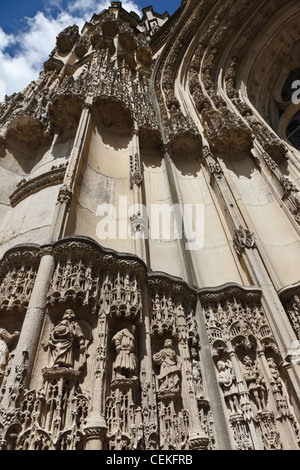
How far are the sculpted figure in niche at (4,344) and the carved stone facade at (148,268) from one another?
11 mm

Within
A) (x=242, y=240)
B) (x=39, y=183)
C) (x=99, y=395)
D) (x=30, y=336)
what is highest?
(x=39, y=183)

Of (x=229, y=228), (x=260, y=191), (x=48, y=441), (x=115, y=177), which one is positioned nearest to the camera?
(x=48, y=441)

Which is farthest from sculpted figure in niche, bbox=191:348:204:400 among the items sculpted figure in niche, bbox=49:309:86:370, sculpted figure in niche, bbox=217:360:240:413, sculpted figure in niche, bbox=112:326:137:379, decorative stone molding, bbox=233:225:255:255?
decorative stone molding, bbox=233:225:255:255

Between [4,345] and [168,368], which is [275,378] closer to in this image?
[168,368]

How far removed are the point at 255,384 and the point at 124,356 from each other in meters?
1.62

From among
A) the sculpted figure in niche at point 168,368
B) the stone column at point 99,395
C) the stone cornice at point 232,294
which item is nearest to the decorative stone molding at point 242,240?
the stone cornice at point 232,294

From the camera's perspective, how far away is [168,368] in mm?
3621

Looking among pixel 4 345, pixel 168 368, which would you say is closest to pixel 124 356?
pixel 168 368

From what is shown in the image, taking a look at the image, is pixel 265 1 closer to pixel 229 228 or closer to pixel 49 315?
pixel 229 228

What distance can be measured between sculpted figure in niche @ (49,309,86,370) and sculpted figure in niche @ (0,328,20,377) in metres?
0.47

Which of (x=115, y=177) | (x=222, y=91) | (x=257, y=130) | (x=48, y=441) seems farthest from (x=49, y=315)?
(x=222, y=91)

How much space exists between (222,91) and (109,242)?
7.76 m

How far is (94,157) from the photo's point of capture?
650 centimetres

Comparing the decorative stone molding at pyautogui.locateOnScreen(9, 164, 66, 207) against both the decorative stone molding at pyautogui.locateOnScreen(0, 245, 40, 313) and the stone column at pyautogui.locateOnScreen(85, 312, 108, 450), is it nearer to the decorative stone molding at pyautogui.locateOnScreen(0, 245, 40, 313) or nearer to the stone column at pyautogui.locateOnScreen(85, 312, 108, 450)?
the decorative stone molding at pyautogui.locateOnScreen(0, 245, 40, 313)
